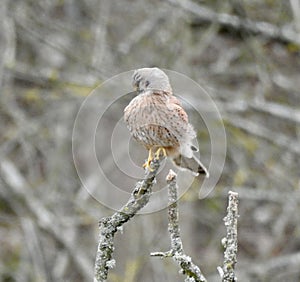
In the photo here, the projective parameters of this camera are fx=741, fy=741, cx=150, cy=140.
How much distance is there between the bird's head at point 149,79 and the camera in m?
3.01

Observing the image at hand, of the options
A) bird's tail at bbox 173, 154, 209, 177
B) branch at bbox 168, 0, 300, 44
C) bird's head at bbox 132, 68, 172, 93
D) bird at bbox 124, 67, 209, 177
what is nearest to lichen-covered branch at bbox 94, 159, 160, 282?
bird at bbox 124, 67, 209, 177

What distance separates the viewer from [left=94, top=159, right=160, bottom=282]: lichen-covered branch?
115 inches

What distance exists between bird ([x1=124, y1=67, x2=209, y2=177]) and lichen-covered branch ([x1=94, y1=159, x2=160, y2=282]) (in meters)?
0.08

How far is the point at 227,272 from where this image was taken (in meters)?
2.81

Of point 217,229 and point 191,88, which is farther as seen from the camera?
point 217,229

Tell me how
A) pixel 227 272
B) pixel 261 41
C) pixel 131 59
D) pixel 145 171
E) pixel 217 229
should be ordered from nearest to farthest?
1. pixel 227 272
2. pixel 145 171
3. pixel 131 59
4. pixel 261 41
5. pixel 217 229

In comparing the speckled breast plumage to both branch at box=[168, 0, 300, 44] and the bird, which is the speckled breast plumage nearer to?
the bird

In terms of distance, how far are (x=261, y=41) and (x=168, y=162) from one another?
21.8ft

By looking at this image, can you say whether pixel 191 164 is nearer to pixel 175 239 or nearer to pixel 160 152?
pixel 160 152

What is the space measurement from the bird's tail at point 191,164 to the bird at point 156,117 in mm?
184

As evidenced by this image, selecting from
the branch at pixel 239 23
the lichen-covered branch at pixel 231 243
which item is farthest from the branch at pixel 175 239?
the branch at pixel 239 23

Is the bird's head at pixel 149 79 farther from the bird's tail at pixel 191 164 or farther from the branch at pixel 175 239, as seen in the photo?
the bird's tail at pixel 191 164

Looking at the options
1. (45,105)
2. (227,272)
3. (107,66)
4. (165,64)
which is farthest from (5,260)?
(227,272)

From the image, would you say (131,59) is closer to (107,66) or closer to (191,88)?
(107,66)
